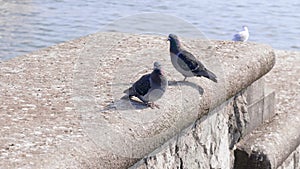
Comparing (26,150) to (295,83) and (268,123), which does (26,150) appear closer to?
(268,123)

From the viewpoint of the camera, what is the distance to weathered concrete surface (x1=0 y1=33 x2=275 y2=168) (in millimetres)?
2258

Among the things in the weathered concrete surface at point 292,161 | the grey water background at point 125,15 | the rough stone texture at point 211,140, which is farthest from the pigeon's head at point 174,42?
the grey water background at point 125,15

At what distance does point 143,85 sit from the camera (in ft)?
8.40

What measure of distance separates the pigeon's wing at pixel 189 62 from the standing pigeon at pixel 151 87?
0.77 ft

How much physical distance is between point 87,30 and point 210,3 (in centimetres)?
290

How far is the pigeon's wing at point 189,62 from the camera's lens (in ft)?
9.27

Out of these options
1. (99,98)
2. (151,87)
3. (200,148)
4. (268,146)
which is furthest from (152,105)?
(268,146)

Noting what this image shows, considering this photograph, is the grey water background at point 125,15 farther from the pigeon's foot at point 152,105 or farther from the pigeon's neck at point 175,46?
the pigeon's foot at point 152,105

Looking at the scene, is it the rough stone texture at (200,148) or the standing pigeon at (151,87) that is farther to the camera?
the rough stone texture at (200,148)

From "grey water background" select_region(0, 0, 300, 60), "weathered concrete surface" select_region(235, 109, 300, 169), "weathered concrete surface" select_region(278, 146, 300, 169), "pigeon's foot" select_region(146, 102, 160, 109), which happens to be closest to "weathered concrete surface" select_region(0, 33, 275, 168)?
"pigeon's foot" select_region(146, 102, 160, 109)

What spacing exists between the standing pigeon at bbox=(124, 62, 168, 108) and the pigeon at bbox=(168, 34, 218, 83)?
0.24 m

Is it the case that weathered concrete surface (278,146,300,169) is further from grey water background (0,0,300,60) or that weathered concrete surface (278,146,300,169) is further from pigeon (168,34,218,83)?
grey water background (0,0,300,60)

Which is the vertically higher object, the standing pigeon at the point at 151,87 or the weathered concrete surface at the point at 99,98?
the standing pigeon at the point at 151,87

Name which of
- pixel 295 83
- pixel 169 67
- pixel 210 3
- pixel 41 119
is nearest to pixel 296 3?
pixel 210 3
